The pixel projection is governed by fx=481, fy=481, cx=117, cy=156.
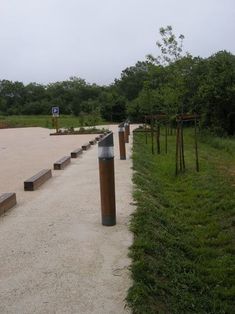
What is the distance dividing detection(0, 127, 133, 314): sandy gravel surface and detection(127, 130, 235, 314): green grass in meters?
0.17

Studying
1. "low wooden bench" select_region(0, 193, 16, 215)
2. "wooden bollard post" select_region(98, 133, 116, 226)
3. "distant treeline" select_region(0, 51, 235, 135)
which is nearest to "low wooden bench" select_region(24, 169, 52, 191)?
"low wooden bench" select_region(0, 193, 16, 215)

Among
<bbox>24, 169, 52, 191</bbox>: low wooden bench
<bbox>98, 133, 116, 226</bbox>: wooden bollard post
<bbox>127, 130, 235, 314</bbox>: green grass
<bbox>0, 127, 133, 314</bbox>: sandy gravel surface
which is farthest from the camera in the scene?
<bbox>24, 169, 52, 191</bbox>: low wooden bench

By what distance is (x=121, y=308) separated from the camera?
3.27 m

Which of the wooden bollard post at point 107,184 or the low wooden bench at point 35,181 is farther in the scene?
the low wooden bench at point 35,181

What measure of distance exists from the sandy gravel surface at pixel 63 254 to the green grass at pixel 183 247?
17 centimetres

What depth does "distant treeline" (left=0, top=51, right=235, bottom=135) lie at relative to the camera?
1465 centimetres

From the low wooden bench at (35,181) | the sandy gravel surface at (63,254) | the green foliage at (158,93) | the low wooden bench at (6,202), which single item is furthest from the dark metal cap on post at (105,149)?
the green foliage at (158,93)

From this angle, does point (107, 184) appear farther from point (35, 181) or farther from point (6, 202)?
point (35, 181)

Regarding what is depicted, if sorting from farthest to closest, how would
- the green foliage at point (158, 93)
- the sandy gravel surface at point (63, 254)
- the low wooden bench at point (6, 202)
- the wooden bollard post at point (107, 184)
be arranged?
the green foliage at point (158, 93) → the low wooden bench at point (6, 202) → the wooden bollard post at point (107, 184) → the sandy gravel surface at point (63, 254)

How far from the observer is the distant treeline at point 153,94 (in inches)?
577

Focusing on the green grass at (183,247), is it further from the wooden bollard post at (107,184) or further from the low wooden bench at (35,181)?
the low wooden bench at (35,181)

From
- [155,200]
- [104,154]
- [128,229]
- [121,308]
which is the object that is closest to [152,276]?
[121,308]

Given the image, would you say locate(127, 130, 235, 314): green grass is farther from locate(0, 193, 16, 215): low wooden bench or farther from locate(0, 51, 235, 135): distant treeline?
locate(0, 51, 235, 135): distant treeline

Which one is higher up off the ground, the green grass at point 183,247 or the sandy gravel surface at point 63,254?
the sandy gravel surface at point 63,254
